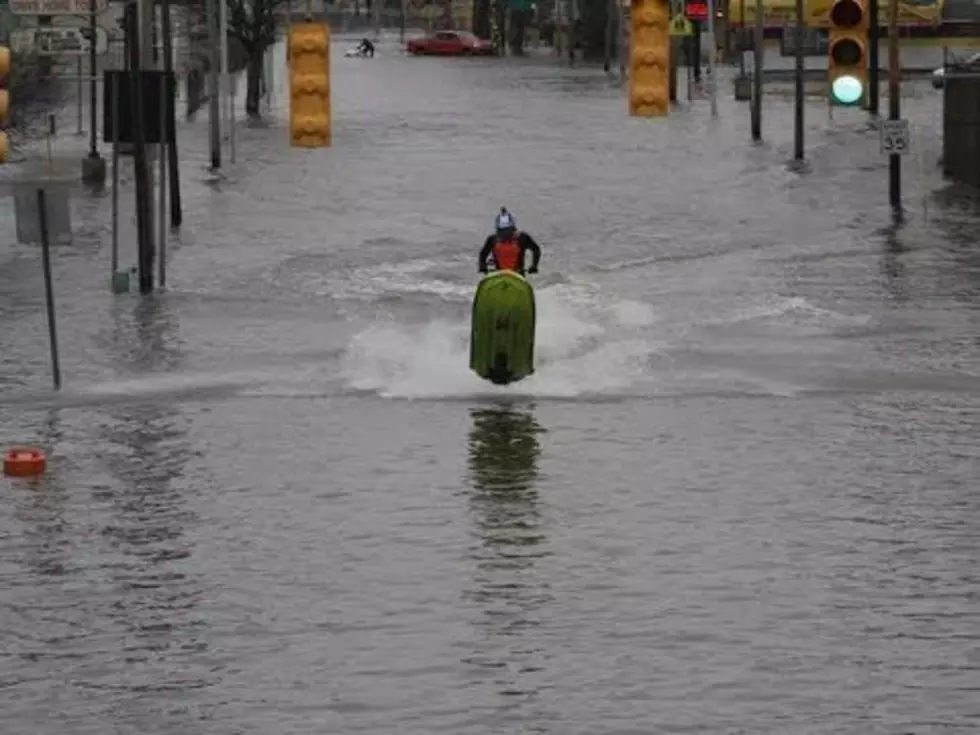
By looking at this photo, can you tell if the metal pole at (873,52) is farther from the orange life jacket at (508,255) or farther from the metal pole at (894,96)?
the orange life jacket at (508,255)

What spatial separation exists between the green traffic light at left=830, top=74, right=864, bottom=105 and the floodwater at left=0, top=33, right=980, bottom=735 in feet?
9.00

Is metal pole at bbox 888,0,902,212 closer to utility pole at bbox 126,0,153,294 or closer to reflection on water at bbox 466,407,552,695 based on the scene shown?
utility pole at bbox 126,0,153,294

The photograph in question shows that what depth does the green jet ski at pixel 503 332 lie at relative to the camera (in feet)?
91.0

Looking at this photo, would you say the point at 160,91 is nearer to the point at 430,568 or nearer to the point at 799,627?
the point at 430,568

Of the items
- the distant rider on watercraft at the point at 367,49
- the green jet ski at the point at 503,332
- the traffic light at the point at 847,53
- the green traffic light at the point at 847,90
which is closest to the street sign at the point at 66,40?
the green jet ski at the point at 503,332

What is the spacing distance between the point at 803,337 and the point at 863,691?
16473 mm

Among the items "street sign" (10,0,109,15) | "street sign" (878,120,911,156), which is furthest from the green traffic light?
"street sign" (878,120,911,156)

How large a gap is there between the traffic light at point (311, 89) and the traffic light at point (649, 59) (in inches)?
174

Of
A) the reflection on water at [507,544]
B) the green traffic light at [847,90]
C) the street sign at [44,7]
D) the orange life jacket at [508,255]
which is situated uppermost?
the street sign at [44,7]

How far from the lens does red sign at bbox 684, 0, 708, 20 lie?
268 feet

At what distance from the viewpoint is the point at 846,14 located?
1174 inches

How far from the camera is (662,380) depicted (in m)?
28.8

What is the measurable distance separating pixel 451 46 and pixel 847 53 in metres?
104

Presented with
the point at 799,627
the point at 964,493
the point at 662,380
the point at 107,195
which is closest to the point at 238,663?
the point at 799,627
